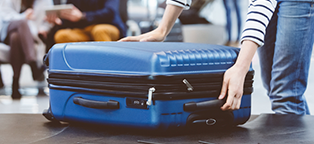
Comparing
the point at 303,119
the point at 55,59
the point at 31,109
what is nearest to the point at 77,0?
the point at 31,109

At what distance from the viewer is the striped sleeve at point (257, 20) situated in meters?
0.79

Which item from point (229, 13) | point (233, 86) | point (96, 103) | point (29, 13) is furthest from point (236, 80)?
point (229, 13)

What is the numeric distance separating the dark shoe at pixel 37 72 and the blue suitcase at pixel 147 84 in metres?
2.29

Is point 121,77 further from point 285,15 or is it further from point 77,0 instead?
point 77,0

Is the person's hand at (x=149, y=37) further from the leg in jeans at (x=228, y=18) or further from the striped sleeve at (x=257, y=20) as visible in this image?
the leg in jeans at (x=228, y=18)

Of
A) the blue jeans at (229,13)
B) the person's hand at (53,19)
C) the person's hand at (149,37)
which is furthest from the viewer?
the blue jeans at (229,13)

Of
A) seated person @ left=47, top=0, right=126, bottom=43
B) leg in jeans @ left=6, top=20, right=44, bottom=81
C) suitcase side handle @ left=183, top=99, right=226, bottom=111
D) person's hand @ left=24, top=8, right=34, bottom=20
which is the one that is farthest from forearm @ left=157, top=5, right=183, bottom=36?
person's hand @ left=24, top=8, right=34, bottom=20

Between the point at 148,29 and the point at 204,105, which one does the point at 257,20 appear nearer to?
the point at 204,105

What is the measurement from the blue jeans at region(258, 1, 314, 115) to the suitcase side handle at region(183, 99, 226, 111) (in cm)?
39

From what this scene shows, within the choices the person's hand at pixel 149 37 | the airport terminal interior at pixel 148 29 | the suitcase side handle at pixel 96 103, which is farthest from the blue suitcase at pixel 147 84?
the airport terminal interior at pixel 148 29

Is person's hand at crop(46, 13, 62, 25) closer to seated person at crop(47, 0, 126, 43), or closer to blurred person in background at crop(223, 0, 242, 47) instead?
seated person at crop(47, 0, 126, 43)

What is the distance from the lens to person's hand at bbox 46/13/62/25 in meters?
3.01

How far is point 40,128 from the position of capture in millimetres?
862

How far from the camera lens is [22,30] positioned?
2848 millimetres
